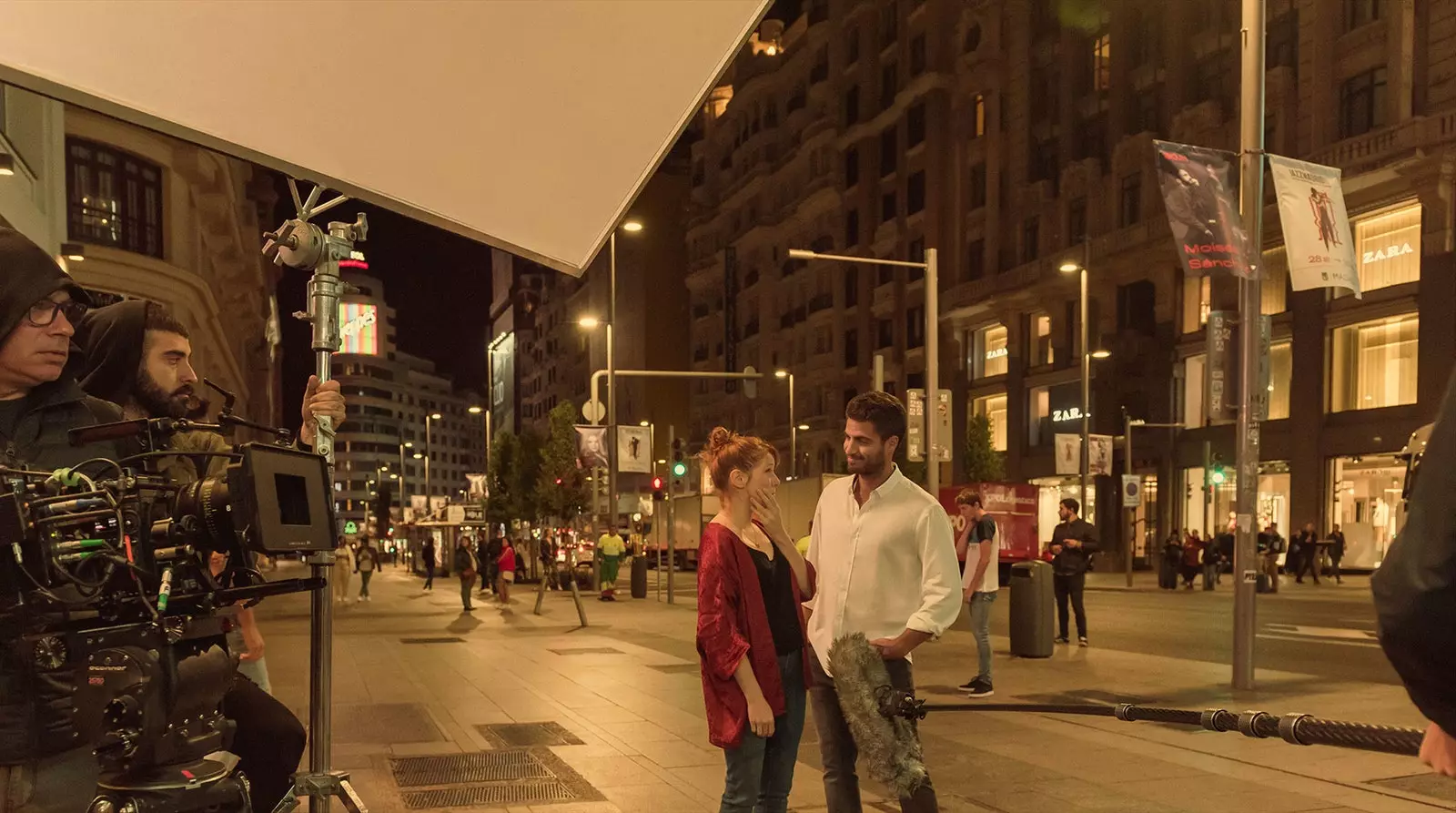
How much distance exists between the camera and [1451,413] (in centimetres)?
158

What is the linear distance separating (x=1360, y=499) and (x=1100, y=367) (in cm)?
1180

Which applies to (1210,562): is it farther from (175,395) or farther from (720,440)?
(175,395)

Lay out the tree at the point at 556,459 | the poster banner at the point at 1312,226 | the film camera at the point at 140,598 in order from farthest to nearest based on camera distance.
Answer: the tree at the point at 556,459, the poster banner at the point at 1312,226, the film camera at the point at 140,598

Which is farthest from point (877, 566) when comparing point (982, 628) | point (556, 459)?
point (556, 459)

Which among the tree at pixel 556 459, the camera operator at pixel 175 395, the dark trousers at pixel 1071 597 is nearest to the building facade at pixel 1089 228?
the dark trousers at pixel 1071 597

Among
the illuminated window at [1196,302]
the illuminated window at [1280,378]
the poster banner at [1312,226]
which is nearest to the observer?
the poster banner at [1312,226]

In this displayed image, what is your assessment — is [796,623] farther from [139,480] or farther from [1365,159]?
[1365,159]

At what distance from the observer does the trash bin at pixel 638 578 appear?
28.0 m

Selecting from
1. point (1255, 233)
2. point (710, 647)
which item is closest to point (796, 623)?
point (710, 647)

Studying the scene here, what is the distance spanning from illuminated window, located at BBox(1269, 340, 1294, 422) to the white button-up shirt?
37.3 metres

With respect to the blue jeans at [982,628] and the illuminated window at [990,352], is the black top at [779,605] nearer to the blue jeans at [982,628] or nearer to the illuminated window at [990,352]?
the blue jeans at [982,628]

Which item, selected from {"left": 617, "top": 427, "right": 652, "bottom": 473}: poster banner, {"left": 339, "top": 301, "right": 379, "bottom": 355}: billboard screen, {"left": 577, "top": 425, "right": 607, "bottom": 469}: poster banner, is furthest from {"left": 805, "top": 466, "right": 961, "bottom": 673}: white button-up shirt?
{"left": 617, "top": 427, "right": 652, "bottom": 473}: poster banner

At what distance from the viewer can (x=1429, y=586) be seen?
1572 millimetres

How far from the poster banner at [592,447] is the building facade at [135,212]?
7.06 m
